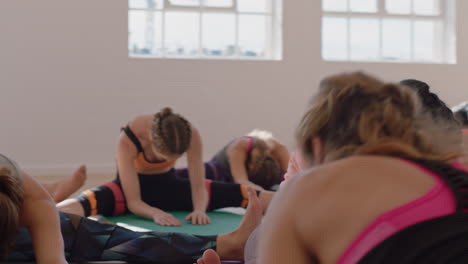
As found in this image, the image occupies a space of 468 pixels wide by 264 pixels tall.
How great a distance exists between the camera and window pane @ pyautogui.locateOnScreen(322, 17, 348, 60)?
6.99 m

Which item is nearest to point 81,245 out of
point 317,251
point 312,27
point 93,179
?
point 317,251

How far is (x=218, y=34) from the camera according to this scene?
6.74 metres

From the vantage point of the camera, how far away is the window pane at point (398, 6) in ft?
23.7

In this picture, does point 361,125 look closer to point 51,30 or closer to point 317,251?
point 317,251

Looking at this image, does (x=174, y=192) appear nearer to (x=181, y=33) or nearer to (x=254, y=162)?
(x=254, y=162)

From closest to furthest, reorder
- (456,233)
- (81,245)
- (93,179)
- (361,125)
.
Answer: (456,233) → (361,125) → (81,245) → (93,179)

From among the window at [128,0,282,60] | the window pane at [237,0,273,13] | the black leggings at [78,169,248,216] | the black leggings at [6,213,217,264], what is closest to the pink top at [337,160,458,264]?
the black leggings at [6,213,217,264]

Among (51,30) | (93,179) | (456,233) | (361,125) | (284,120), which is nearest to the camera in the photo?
(456,233)

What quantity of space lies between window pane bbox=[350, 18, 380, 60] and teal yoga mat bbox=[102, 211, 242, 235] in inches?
170

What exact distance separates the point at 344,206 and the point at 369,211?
35 mm

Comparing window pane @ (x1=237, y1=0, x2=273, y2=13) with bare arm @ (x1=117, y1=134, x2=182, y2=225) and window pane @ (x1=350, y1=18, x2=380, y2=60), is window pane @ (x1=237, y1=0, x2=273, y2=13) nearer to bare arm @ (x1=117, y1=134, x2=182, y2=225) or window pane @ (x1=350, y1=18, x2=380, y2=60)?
window pane @ (x1=350, y1=18, x2=380, y2=60)

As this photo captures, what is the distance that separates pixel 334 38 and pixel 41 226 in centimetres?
594

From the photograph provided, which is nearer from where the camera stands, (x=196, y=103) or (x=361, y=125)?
(x=361, y=125)

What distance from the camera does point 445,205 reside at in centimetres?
76
